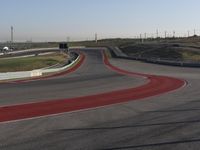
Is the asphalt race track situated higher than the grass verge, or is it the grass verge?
the asphalt race track

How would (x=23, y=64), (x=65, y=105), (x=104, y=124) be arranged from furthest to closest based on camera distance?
(x=23, y=64)
(x=65, y=105)
(x=104, y=124)

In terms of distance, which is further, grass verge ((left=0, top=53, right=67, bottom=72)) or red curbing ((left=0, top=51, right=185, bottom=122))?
grass verge ((left=0, top=53, right=67, bottom=72))

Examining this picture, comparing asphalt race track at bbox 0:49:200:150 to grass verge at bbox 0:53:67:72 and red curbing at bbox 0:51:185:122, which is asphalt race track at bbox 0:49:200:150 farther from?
grass verge at bbox 0:53:67:72

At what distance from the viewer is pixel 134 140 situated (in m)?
11.5

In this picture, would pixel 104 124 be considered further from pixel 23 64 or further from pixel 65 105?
pixel 23 64

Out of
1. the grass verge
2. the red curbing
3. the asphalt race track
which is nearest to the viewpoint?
the asphalt race track

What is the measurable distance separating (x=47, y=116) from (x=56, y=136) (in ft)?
13.9

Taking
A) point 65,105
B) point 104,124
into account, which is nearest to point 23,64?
point 65,105

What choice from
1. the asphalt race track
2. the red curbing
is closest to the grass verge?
the red curbing

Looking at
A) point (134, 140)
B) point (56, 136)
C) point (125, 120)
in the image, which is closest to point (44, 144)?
point (56, 136)

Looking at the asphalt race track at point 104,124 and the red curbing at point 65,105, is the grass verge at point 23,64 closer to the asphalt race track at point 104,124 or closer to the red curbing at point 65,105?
the red curbing at point 65,105

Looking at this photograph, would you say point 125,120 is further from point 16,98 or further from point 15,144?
point 16,98

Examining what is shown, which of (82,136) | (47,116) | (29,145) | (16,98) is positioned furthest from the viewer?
(16,98)

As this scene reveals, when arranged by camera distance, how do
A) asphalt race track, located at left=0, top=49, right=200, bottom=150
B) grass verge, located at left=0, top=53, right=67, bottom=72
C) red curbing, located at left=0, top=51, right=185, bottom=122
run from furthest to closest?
grass verge, located at left=0, top=53, right=67, bottom=72 → red curbing, located at left=0, top=51, right=185, bottom=122 → asphalt race track, located at left=0, top=49, right=200, bottom=150
